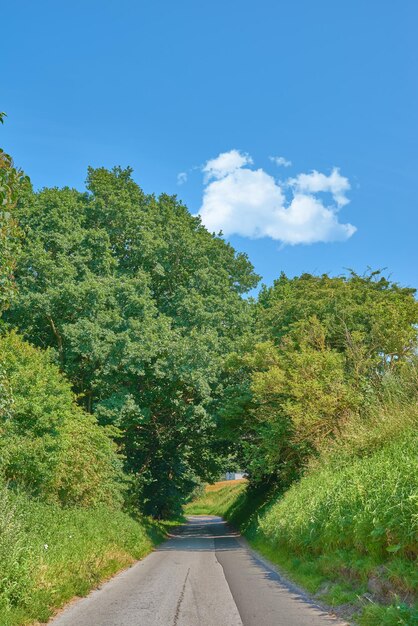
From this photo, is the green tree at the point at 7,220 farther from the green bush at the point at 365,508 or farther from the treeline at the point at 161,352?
the treeline at the point at 161,352

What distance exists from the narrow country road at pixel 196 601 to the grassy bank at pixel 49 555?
371 mm

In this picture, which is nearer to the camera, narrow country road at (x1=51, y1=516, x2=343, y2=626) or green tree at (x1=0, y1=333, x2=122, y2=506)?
narrow country road at (x1=51, y1=516, x2=343, y2=626)

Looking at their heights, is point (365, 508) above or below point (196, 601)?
above

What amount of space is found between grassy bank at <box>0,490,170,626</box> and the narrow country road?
371 millimetres

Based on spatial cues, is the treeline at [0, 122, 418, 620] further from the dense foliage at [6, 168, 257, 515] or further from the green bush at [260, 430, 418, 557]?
the green bush at [260, 430, 418, 557]

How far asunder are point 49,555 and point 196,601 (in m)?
3.02

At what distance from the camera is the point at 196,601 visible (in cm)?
979

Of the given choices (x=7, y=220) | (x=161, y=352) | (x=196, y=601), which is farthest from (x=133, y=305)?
(x=7, y=220)

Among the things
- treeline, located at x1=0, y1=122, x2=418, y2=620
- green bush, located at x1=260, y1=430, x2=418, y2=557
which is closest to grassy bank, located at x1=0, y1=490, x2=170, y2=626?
treeline, located at x1=0, y1=122, x2=418, y2=620

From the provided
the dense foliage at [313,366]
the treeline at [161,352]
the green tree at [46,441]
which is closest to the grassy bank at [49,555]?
the green tree at [46,441]

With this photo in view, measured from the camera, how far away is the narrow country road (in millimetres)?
8039

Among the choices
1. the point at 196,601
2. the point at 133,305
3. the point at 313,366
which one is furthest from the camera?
the point at 133,305

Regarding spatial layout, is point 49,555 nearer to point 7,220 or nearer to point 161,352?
point 7,220

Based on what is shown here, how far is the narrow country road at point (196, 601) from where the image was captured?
804cm
